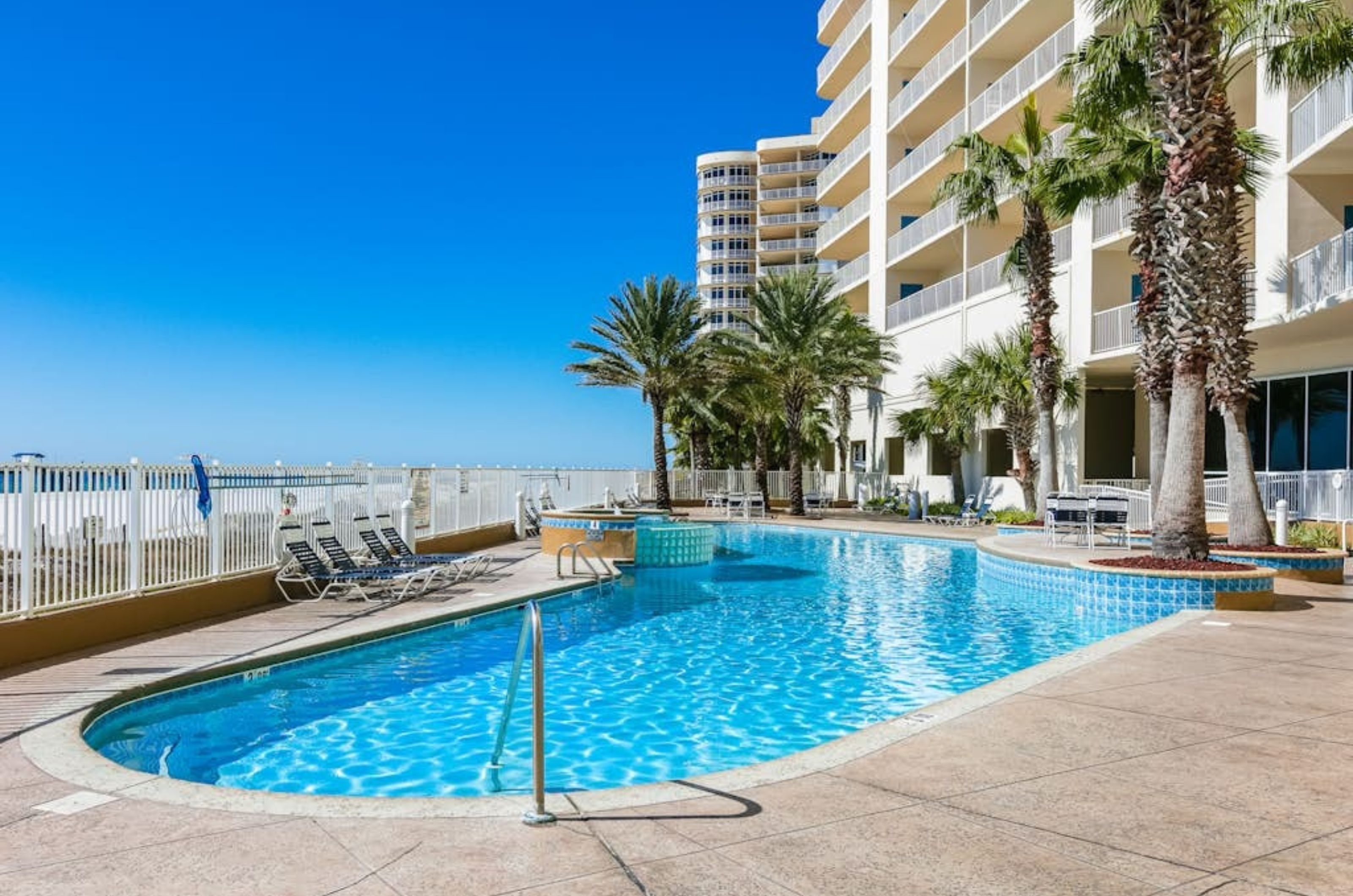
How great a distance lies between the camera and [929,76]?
108 feet

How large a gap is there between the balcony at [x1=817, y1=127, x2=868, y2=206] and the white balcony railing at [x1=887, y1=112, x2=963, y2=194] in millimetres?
3746

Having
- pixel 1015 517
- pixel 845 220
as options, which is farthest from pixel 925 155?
pixel 1015 517

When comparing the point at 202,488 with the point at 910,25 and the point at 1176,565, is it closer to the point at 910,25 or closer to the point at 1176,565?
the point at 1176,565

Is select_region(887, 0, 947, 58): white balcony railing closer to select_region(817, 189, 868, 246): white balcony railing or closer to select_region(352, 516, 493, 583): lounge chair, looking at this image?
select_region(817, 189, 868, 246): white balcony railing

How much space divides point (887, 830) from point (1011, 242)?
29.9m

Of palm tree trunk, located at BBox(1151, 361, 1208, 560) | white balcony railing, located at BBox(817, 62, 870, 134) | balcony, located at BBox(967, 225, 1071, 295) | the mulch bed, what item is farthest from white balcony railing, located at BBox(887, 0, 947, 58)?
palm tree trunk, located at BBox(1151, 361, 1208, 560)

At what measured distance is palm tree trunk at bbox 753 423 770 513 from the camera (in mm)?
33812

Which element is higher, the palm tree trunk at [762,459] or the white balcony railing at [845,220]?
the white balcony railing at [845,220]

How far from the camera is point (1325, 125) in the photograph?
51.4 ft

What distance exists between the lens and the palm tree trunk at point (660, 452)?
31734 millimetres

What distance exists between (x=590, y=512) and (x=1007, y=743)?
15.9 meters

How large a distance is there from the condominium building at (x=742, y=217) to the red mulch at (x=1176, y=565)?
55785mm

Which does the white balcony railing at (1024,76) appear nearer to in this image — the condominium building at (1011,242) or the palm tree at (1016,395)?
the condominium building at (1011,242)

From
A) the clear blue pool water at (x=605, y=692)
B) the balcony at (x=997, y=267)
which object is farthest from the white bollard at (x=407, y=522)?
the balcony at (x=997, y=267)
